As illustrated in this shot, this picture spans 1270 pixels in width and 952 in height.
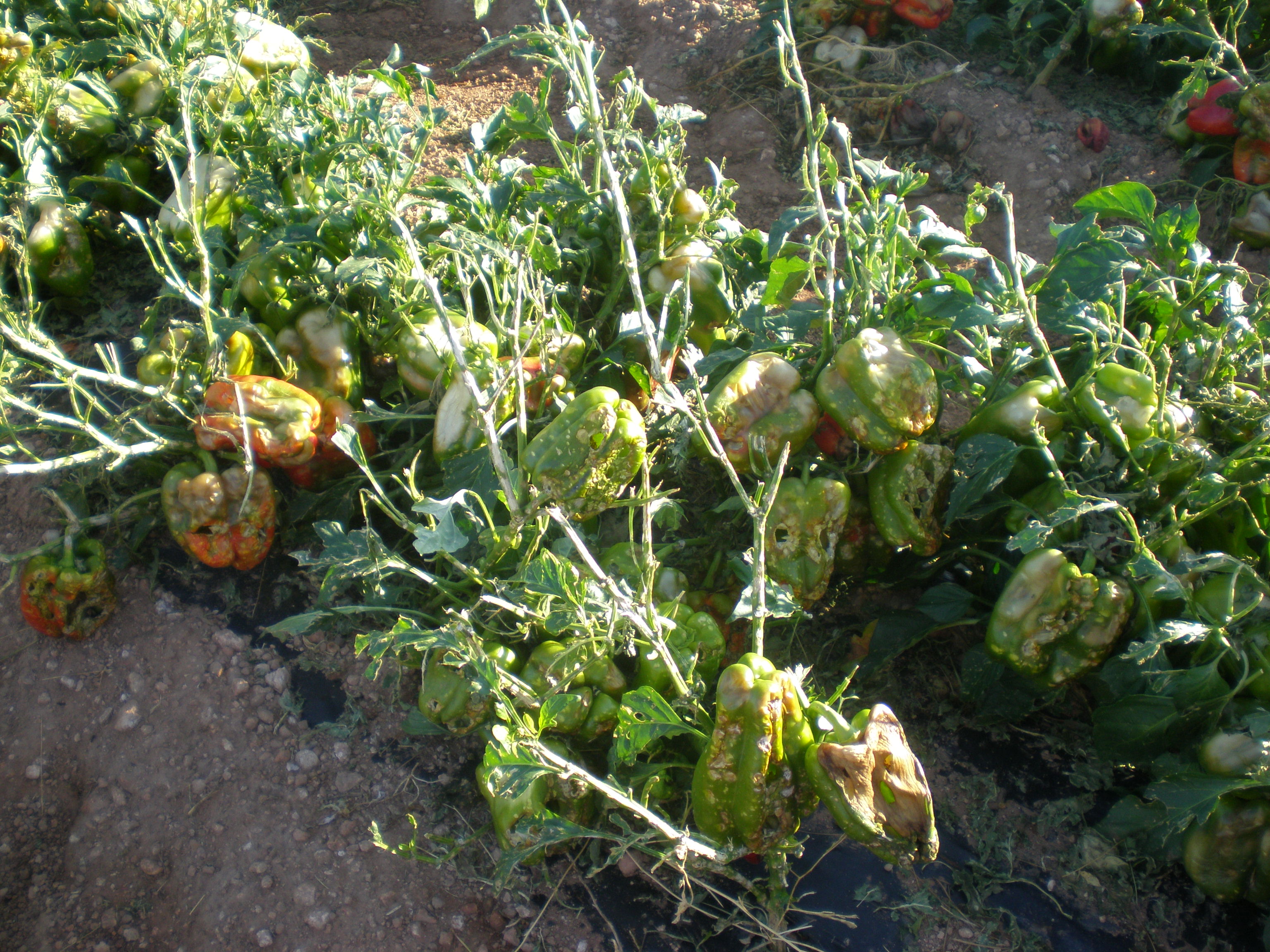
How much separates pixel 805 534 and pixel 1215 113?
2713mm

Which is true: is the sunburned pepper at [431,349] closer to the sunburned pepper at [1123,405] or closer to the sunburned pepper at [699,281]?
the sunburned pepper at [699,281]

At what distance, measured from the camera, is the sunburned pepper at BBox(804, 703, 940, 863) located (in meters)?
1.48

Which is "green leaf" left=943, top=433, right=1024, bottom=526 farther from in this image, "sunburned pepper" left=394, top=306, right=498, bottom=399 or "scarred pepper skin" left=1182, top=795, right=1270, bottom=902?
"sunburned pepper" left=394, top=306, right=498, bottom=399

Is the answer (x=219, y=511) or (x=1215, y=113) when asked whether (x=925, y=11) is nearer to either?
(x=1215, y=113)

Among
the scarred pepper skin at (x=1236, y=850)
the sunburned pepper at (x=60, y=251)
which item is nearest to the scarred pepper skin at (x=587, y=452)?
the scarred pepper skin at (x=1236, y=850)

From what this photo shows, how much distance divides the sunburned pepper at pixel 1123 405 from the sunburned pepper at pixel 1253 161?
75.8 inches

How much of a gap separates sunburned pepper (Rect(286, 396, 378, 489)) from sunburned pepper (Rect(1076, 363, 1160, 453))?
177 cm

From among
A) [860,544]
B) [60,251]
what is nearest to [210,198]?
[60,251]

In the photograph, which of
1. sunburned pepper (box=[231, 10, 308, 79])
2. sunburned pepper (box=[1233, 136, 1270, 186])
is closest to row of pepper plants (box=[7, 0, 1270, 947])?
sunburned pepper (box=[231, 10, 308, 79])

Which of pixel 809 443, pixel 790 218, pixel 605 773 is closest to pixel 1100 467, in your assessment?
pixel 809 443

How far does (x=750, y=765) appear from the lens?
1.54 meters

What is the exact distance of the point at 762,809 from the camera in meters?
1.58

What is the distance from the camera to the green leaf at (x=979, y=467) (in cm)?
183

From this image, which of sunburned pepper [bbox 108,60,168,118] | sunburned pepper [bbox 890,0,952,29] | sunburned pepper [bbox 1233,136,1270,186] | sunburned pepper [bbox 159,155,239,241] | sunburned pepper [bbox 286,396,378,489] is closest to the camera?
sunburned pepper [bbox 286,396,378,489]
